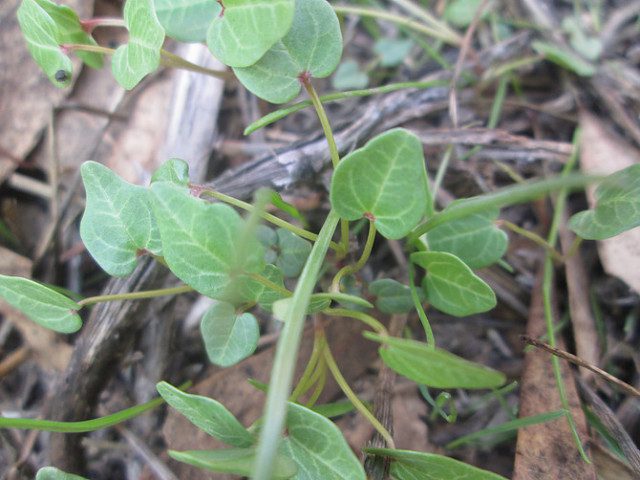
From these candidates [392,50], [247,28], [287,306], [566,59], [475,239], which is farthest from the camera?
[392,50]

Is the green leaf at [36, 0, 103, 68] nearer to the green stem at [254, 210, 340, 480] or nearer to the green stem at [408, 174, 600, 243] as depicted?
the green stem at [254, 210, 340, 480]

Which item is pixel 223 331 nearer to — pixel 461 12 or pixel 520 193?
pixel 520 193

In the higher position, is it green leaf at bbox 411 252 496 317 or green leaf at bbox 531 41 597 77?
green leaf at bbox 531 41 597 77

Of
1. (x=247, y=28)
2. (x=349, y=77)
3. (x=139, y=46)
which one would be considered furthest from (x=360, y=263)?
(x=349, y=77)

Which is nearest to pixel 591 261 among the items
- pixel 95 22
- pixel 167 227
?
pixel 167 227

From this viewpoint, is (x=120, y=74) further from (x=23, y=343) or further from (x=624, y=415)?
(x=624, y=415)

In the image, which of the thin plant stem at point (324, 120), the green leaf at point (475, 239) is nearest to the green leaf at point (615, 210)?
the green leaf at point (475, 239)

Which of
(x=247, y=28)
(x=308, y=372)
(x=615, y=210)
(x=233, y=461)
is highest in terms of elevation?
(x=247, y=28)

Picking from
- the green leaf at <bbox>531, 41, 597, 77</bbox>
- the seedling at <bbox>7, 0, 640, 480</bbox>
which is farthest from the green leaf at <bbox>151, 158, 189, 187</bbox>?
the green leaf at <bbox>531, 41, 597, 77</bbox>
